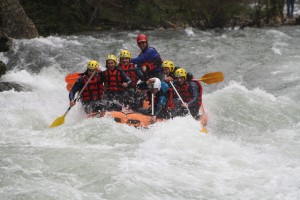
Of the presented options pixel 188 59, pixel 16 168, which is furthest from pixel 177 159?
pixel 188 59

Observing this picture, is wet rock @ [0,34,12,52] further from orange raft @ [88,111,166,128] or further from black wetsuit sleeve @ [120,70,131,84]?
orange raft @ [88,111,166,128]

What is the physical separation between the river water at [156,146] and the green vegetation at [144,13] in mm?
5029

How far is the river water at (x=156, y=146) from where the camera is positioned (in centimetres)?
655

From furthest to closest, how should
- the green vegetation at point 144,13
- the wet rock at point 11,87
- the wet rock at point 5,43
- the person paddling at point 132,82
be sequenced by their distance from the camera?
the green vegetation at point 144,13 < the wet rock at point 5,43 < the wet rock at point 11,87 < the person paddling at point 132,82

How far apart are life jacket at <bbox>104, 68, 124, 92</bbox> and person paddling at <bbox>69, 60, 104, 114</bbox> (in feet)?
0.44

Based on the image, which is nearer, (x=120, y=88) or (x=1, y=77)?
(x=120, y=88)

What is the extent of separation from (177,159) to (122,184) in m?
1.31

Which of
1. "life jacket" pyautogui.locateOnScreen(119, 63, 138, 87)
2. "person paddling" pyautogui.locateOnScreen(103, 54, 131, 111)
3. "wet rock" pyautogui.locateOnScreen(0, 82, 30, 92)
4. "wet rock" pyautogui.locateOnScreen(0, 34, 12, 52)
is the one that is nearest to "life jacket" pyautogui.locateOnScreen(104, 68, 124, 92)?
"person paddling" pyautogui.locateOnScreen(103, 54, 131, 111)

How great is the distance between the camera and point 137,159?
291 inches

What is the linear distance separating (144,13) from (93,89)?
38.2 ft

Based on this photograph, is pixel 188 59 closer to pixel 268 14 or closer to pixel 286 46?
pixel 286 46

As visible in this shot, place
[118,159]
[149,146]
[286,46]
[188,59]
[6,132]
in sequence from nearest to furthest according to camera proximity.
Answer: [118,159] → [149,146] → [6,132] → [188,59] → [286,46]

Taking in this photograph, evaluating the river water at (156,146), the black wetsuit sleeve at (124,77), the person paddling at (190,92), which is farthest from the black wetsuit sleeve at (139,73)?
the river water at (156,146)

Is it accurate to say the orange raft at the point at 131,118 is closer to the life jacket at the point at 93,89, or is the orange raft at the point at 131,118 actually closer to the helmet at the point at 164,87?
the helmet at the point at 164,87
